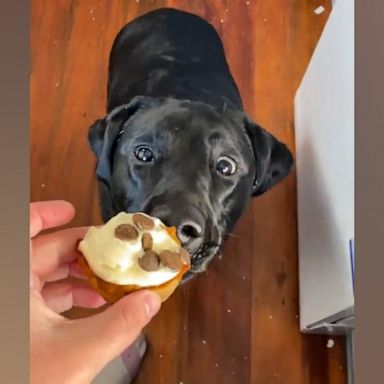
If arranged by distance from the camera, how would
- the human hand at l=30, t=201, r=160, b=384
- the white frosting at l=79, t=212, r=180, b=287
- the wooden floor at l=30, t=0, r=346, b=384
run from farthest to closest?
the wooden floor at l=30, t=0, r=346, b=384 < the white frosting at l=79, t=212, r=180, b=287 < the human hand at l=30, t=201, r=160, b=384

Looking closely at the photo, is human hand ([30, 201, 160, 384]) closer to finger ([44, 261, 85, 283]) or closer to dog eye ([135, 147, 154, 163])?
finger ([44, 261, 85, 283])

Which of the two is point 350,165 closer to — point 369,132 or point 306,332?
point 306,332

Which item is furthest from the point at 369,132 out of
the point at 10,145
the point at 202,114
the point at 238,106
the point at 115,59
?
the point at 115,59

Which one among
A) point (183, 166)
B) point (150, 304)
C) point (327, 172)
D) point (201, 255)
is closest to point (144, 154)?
point (183, 166)

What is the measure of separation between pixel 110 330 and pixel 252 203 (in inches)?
28.6

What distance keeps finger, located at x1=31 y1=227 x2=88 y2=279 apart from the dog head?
198 millimetres

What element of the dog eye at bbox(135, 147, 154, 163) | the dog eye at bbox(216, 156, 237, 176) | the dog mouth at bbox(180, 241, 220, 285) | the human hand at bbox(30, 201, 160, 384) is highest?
the dog eye at bbox(135, 147, 154, 163)

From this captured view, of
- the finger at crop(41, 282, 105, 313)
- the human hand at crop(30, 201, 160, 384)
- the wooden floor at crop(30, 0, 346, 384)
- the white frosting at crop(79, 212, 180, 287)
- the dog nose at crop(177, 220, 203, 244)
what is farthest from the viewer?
the wooden floor at crop(30, 0, 346, 384)

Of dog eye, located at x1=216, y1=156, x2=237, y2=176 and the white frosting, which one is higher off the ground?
dog eye, located at x1=216, y1=156, x2=237, y2=176

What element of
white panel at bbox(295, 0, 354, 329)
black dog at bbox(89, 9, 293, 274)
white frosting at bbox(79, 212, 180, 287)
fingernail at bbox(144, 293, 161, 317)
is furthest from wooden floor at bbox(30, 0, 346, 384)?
fingernail at bbox(144, 293, 161, 317)

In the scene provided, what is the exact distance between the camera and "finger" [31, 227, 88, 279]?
73cm

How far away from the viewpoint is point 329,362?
3.72 feet

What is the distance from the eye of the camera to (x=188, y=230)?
0.94m

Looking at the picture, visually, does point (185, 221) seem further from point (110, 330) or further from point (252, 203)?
point (110, 330)
